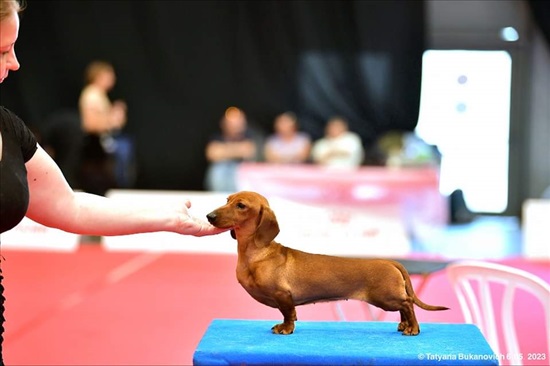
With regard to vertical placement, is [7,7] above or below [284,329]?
above

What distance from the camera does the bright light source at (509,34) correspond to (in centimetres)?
1010

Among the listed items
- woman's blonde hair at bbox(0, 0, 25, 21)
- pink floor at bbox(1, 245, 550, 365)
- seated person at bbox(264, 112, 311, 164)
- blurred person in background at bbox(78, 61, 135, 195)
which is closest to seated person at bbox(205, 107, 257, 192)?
seated person at bbox(264, 112, 311, 164)

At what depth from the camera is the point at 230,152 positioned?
9570mm

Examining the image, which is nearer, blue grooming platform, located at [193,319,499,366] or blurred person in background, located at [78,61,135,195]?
blue grooming platform, located at [193,319,499,366]

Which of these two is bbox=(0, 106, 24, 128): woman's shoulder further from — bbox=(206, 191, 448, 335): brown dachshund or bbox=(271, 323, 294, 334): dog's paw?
bbox=(271, 323, 294, 334): dog's paw

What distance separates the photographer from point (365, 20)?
887cm

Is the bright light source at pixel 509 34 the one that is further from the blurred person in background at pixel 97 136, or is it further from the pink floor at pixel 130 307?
the blurred person in background at pixel 97 136

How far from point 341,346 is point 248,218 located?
1.16ft

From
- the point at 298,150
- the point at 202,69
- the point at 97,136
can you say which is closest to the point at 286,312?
the point at 97,136

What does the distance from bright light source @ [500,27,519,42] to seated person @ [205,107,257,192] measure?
135 inches

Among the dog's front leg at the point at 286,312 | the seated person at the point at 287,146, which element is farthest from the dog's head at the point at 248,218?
the seated person at the point at 287,146

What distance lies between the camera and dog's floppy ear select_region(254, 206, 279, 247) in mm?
1850

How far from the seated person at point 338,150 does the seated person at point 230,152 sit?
0.79 metres

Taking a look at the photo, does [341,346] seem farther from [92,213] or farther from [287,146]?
[287,146]
